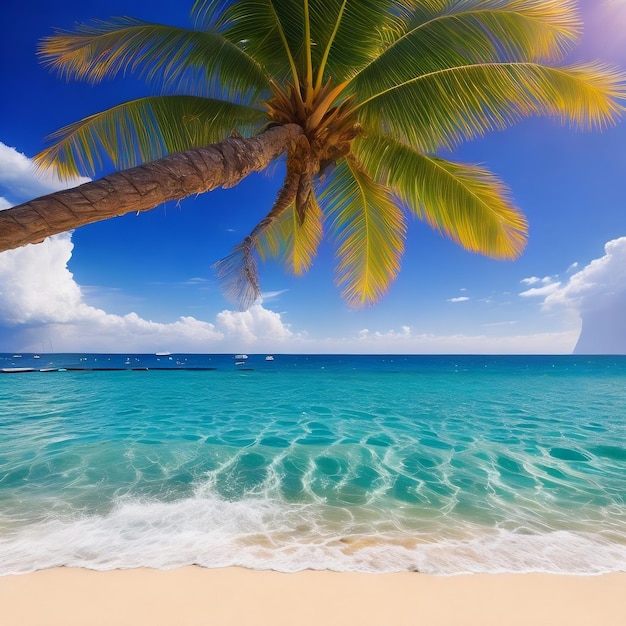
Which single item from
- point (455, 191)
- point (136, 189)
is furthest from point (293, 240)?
point (136, 189)

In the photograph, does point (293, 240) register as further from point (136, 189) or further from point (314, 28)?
point (136, 189)

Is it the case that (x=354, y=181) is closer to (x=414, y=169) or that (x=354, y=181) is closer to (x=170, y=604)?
(x=414, y=169)

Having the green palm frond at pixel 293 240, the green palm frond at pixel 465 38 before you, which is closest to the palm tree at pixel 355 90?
the green palm frond at pixel 465 38

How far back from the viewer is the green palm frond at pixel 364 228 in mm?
7605

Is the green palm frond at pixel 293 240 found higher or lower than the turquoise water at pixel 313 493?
higher

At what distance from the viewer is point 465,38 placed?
5.15 metres

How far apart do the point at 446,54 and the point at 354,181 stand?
9.29 feet

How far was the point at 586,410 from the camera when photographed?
1502cm

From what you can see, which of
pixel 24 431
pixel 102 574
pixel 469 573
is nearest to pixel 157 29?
pixel 102 574

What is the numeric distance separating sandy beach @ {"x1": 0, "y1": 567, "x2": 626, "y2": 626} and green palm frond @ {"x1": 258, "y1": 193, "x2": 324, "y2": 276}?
683 centimetres

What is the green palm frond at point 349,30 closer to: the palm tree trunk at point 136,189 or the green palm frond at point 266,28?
the green palm frond at point 266,28

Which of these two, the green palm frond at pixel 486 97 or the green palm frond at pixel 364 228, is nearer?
the green palm frond at pixel 486 97

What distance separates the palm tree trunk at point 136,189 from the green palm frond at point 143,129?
8.19 ft

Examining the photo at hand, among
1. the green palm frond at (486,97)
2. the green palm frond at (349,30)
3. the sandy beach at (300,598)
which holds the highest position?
the green palm frond at (349,30)
